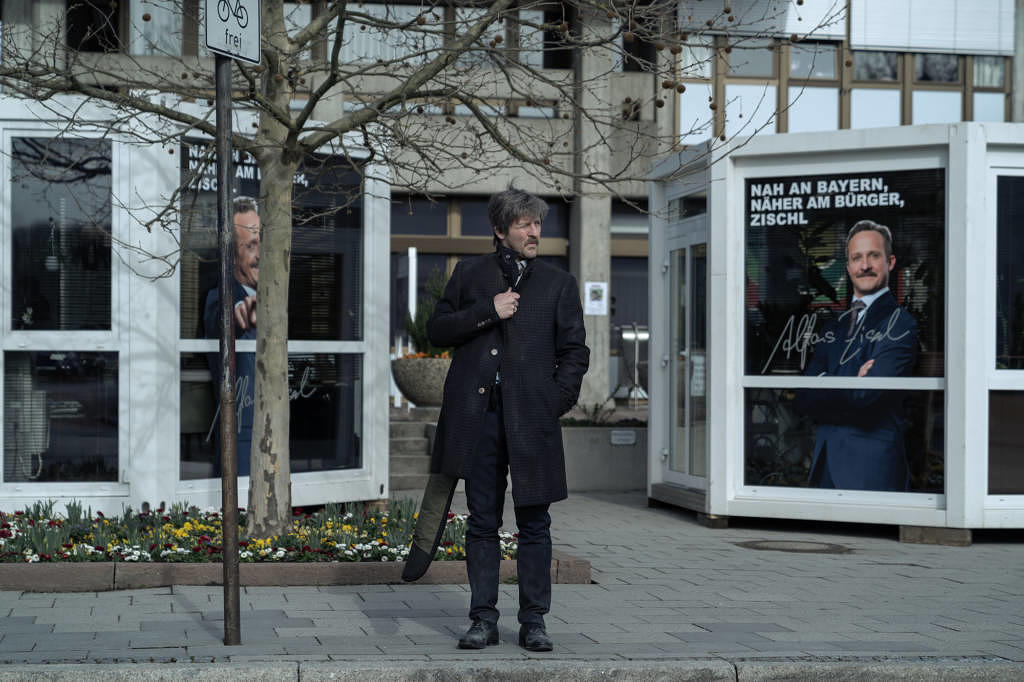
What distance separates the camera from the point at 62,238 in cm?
974

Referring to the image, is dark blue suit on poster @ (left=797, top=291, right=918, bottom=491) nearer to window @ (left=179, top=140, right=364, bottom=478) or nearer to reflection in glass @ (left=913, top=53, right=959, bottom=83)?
window @ (left=179, top=140, right=364, bottom=478)

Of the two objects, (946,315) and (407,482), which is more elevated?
(946,315)

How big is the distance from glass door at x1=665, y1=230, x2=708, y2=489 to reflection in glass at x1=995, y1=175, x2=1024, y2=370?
2.22 m

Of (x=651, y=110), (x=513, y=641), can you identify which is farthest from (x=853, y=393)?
(x=651, y=110)

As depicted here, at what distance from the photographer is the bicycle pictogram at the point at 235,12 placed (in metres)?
5.80

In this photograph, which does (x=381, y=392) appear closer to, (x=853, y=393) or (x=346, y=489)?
(x=346, y=489)

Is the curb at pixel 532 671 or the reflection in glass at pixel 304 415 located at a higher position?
the reflection in glass at pixel 304 415

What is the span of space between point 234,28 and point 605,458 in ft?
28.8

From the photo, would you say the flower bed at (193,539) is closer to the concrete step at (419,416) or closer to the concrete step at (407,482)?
the concrete step at (407,482)

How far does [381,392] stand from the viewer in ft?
36.5

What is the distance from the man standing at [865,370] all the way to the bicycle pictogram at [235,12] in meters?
5.72

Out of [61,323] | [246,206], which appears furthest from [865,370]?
[61,323]

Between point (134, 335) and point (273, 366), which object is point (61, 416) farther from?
point (273, 366)
